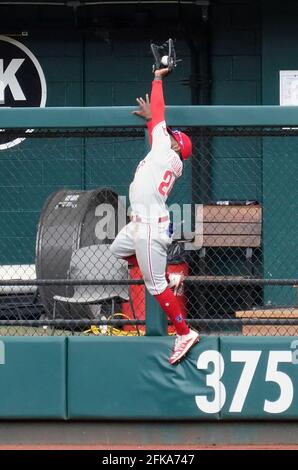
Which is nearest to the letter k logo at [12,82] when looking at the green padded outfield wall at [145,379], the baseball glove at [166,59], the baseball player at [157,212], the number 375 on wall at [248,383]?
the baseball glove at [166,59]

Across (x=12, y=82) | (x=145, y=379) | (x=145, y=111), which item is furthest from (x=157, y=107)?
(x=12, y=82)

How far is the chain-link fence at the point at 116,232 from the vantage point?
20.9 feet

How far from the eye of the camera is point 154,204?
5867 millimetres

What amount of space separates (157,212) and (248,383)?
1090mm

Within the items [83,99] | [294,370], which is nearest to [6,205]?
[83,99]

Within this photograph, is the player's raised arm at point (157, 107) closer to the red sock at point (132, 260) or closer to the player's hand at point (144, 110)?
the player's hand at point (144, 110)

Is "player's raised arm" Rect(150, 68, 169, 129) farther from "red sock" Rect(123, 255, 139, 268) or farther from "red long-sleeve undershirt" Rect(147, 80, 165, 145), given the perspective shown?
"red sock" Rect(123, 255, 139, 268)

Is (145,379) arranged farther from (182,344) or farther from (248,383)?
(248,383)

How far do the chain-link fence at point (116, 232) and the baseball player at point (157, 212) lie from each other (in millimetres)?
276

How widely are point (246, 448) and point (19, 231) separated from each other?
499 centimetres

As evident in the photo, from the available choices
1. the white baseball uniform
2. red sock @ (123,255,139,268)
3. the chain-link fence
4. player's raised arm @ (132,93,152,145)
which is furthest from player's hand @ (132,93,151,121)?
red sock @ (123,255,139,268)

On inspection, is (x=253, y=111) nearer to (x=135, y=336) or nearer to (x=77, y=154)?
(x=135, y=336)

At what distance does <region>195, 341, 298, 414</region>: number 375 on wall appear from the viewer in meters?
5.93

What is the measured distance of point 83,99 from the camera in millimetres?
11352
